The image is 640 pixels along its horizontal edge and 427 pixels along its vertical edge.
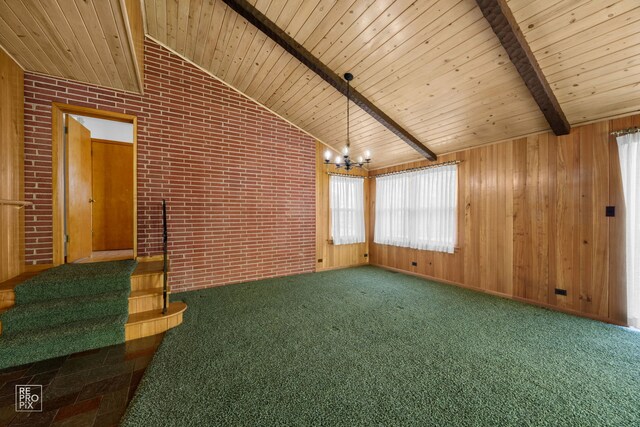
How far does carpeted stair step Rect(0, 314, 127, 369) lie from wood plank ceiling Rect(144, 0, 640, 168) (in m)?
3.38

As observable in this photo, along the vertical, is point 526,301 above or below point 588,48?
below

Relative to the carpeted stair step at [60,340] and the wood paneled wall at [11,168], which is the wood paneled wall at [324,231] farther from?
the wood paneled wall at [11,168]

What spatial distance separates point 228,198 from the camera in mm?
3920

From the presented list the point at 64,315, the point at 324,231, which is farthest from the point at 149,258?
the point at 324,231

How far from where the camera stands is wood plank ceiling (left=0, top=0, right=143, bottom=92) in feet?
6.18

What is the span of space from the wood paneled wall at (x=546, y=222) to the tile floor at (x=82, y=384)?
14.0 feet

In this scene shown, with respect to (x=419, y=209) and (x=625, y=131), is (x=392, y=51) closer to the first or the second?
(x=625, y=131)

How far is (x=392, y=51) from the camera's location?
2.63 meters

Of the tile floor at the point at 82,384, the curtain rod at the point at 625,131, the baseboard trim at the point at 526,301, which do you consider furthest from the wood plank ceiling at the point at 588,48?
the tile floor at the point at 82,384

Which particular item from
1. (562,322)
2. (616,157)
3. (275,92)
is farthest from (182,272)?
(616,157)

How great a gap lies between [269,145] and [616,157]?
4431mm

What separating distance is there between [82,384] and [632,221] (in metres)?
5.00

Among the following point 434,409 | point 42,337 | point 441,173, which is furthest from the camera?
point 441,173

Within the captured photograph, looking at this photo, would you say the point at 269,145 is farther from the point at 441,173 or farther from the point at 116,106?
the point at 441,173
